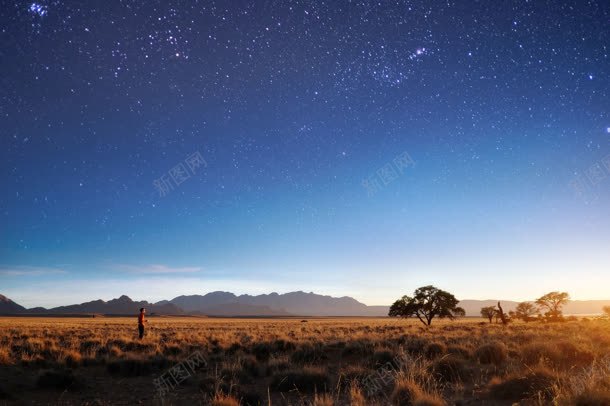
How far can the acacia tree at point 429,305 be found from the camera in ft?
157

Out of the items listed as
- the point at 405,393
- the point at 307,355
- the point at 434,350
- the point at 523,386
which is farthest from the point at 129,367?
the point at 523,386

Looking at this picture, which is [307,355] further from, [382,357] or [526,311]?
[526,311]

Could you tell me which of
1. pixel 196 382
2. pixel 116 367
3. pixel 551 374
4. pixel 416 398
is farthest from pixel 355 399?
pixel 116 367

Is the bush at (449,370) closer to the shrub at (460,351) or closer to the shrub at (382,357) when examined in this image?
the shrub at (382,357)

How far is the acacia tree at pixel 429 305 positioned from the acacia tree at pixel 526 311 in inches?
923

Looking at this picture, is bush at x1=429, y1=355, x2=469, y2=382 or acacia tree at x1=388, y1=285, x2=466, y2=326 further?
acacia tree at x1=388, y1=285, x2=466, y2=326

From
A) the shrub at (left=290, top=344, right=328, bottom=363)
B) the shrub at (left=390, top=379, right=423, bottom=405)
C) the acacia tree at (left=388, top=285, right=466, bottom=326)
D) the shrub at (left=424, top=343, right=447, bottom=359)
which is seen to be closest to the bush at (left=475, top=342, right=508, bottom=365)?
the shrub at (left=424, top=343, right=447, bottom=359)

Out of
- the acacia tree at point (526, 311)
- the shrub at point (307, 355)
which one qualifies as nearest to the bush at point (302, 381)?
the shrub at point (307, 355)

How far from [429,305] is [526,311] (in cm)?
3152

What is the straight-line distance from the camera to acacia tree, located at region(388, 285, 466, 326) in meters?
47.8

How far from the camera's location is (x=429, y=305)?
159ft

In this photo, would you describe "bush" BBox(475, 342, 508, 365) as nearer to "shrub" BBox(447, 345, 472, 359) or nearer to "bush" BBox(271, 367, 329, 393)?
"shrub" BBox(447, 345, 472, 359)

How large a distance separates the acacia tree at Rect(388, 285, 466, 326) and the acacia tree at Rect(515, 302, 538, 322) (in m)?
23.4

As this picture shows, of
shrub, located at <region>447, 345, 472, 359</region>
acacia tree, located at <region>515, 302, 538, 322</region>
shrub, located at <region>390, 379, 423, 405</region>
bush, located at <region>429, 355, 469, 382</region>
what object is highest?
shrub, located at <region>390, 379, 423, 405</region>
